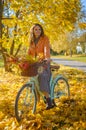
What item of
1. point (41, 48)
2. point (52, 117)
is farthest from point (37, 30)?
point (52, 117)

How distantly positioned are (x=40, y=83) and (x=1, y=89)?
4.22 metres

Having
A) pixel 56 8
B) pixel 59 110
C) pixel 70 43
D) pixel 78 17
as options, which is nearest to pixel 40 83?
pixel 59 110

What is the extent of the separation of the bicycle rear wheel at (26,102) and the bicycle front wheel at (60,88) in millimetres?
892

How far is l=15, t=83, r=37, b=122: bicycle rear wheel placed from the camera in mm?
6571

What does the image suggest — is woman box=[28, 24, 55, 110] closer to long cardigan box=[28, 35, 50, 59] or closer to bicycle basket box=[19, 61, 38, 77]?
long cardigan box=[28, 35, 50, 59]

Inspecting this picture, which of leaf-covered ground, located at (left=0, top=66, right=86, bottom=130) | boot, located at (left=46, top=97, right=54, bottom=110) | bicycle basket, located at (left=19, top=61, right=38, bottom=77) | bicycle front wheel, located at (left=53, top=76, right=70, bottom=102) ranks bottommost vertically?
leaf-covered ground, located at (left=0, top=66, right=86, bottom=130)

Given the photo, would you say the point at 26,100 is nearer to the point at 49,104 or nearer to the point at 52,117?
the point at 52,117

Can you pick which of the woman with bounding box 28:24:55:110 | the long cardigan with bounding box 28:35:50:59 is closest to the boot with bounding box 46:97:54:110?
the woman with bounding box 28:24:55:110

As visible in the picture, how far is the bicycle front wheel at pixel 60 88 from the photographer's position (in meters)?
7.79

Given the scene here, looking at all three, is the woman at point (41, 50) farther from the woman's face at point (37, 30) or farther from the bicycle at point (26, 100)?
the bicycle at point (26, 100)

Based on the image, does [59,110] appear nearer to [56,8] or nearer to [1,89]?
[1,89]

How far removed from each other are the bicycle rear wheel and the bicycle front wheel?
892 mm

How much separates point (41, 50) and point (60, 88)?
1300mm

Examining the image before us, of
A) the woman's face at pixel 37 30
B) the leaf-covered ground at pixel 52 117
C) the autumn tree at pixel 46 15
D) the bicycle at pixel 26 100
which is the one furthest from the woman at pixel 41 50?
the autumn tree at pixel 46 15
